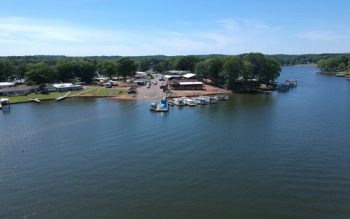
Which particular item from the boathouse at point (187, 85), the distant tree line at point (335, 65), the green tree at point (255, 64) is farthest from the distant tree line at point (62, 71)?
the distant tree line at point (335, 65)

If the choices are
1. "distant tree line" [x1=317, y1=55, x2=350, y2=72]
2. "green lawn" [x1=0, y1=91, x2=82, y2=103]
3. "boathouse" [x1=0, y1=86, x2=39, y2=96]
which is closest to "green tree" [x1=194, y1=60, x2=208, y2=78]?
"green lawn" [x1=0, y1=91, x2=82, y2=103]

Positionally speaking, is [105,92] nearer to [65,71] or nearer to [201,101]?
[65,71]

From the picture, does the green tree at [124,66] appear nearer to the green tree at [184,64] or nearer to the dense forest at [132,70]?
the dense forest at [132,70]

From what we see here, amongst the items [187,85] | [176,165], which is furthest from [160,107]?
[176,165]

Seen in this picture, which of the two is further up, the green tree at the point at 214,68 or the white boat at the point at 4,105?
the green tree at the point at 214,68

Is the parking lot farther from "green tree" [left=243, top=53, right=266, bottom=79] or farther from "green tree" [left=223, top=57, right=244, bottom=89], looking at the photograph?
"green tree" [left=243, top=53, right=266, bottom=79]

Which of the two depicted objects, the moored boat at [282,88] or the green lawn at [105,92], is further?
the moored boat at [282,88]

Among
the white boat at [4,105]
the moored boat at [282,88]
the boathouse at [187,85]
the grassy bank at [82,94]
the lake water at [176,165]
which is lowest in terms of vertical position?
the lake water at [176,165]

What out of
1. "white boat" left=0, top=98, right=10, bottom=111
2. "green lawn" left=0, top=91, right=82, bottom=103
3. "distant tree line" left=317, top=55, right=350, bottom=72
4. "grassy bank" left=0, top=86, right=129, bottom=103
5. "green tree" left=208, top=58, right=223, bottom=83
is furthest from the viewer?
"distant tree line" left=317, top=55, right=350, bottom=72
